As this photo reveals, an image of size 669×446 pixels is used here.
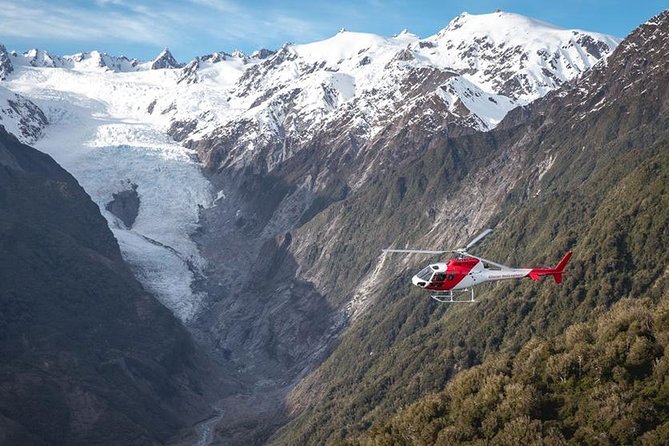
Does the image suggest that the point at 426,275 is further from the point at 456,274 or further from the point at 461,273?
the point at 461,273

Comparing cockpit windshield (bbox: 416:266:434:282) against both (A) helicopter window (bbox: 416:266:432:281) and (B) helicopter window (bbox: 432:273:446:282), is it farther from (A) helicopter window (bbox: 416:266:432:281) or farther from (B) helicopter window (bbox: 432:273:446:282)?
(B) helicopter window (bbox: 432:273:446:282)

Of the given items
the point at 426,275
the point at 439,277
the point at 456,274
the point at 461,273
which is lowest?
the point at 426,275

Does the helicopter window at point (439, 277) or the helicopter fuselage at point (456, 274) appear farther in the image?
the helicopter fuselage at point (456, 274)

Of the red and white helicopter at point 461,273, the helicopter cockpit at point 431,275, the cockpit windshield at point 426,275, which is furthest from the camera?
the cockpit windshield at point 426,275

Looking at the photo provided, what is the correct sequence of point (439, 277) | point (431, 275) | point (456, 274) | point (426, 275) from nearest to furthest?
1. point (431, 275)
2. point (439, 277)
3. point (426, 275)
4. point (456, 274)

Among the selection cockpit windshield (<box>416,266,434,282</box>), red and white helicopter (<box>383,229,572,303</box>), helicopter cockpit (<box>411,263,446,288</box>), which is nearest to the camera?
helicopter cockpit (<box>411,263,446,288</box>)

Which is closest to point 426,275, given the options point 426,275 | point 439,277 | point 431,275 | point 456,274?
point 426,275

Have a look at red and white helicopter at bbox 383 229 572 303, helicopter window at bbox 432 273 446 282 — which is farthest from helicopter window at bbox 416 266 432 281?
helicopter window at bbox 432 273 446 282

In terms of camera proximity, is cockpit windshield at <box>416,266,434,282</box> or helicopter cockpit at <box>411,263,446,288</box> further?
cockpit windshield at <box>416,266,434,282</box>

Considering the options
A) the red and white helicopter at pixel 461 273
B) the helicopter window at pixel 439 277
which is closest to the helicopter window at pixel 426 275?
the red and white helicopter at pixel 461 273

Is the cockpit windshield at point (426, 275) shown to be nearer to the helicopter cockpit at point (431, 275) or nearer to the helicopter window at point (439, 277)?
the helicopter cockpit at point (431, 275)

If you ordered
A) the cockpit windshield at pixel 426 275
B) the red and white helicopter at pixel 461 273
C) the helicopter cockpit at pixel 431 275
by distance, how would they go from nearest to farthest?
the helicopter cockpit at pixel 431 275
the red and white helicopter at pixel 461 273
the cockpit windshield at pixel 426 275

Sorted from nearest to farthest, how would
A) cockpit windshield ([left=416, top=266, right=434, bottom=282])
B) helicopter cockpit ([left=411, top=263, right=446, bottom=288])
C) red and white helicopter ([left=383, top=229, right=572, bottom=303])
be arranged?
helicopter cockpit ([left=411, top=263, right=446, bottom=288]) → red and white helicopter ([left=383, top=229, right=572, bottom=303]) → cockpit windshield ([left=416, top=266, right=434, bottom=282])
